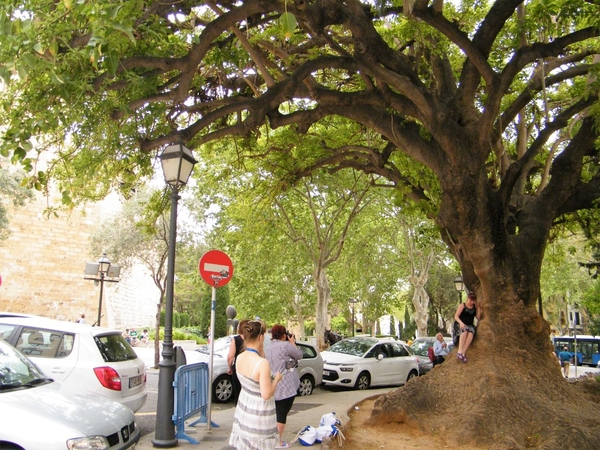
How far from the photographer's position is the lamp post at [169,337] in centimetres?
709

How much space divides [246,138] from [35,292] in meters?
25.2

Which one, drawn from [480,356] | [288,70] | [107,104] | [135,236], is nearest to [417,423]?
[480,356]

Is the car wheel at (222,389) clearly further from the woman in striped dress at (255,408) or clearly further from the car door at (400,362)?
the woman in striped dress at (255,408)

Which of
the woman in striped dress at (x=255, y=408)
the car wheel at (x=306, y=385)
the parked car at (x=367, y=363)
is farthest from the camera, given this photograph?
the parked car at (x=367, y=363)

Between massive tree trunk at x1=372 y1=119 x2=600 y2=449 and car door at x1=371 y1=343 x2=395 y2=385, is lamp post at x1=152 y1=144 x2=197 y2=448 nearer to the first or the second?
massive tree trunk at x1=372 y1=119 x2=600 y2=449

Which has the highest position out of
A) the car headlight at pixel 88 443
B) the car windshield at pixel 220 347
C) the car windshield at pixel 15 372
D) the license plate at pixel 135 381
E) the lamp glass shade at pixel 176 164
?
the lamp glass shade at pixel 176 164

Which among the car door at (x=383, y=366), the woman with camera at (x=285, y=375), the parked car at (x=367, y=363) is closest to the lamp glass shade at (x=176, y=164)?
the woman with camera at (x=285, y=375)

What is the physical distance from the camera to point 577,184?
30.4ft

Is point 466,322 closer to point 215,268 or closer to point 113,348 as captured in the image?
point 215,268

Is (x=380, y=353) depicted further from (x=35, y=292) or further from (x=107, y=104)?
(x=35, y=292)

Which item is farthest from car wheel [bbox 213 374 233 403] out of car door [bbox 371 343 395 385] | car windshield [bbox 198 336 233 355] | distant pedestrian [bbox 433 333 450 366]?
distant pedestrian [bbox 433 333 450 366]

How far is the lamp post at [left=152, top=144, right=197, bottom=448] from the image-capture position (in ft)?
23.3

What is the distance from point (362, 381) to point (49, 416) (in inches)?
481

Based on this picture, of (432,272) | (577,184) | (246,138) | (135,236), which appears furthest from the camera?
(432,272)
